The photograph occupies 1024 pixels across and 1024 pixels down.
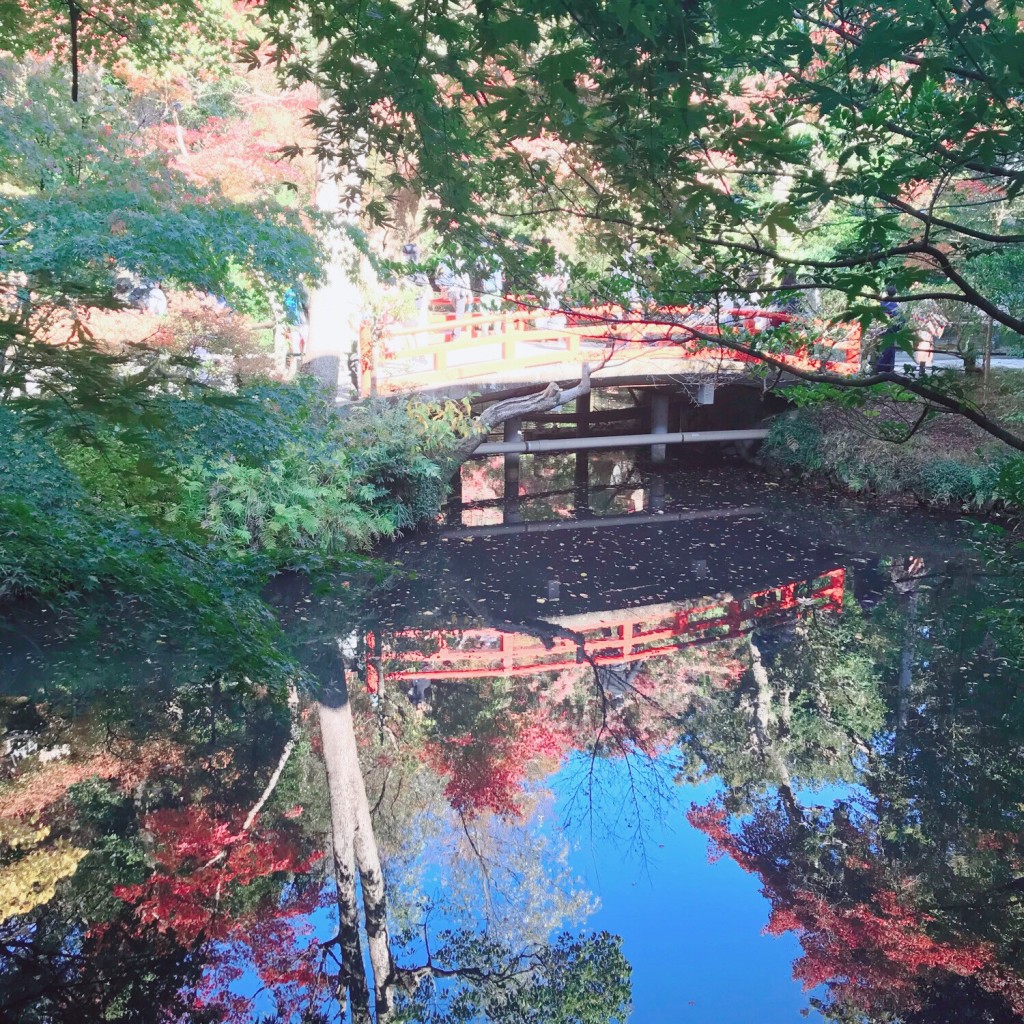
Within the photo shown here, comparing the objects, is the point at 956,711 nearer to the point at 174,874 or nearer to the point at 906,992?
the point at 906,992

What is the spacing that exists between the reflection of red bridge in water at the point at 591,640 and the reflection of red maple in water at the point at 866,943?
92.3 inches

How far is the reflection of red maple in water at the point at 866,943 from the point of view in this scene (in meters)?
2.87

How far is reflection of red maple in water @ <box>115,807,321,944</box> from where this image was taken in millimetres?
3086

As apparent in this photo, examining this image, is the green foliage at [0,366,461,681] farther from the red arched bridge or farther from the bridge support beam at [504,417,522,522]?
the bridge support beam at [504,417,522,522]

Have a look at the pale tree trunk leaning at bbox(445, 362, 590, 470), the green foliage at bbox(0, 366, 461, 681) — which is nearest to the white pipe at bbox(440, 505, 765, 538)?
the pale tree trunk leaning at bbox(445, 362, 590, 470)

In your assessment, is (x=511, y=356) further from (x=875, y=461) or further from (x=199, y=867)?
(x=199, y=867)

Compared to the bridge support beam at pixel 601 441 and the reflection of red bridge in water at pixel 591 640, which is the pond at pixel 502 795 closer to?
the reflection of red bridge in water at pixel 591 640

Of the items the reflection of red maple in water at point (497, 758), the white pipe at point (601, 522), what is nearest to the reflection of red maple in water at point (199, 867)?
the reflection of red maple in water at point (497, 758)

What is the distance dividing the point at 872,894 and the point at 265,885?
2.33 m

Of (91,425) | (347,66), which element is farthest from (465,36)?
(91,425)

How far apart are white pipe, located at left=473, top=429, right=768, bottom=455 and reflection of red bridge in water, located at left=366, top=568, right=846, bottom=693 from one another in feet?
10.4

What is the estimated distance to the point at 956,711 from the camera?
15.7ft

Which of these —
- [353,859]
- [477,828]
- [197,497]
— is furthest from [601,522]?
[353,859]

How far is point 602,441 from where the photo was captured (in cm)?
979
